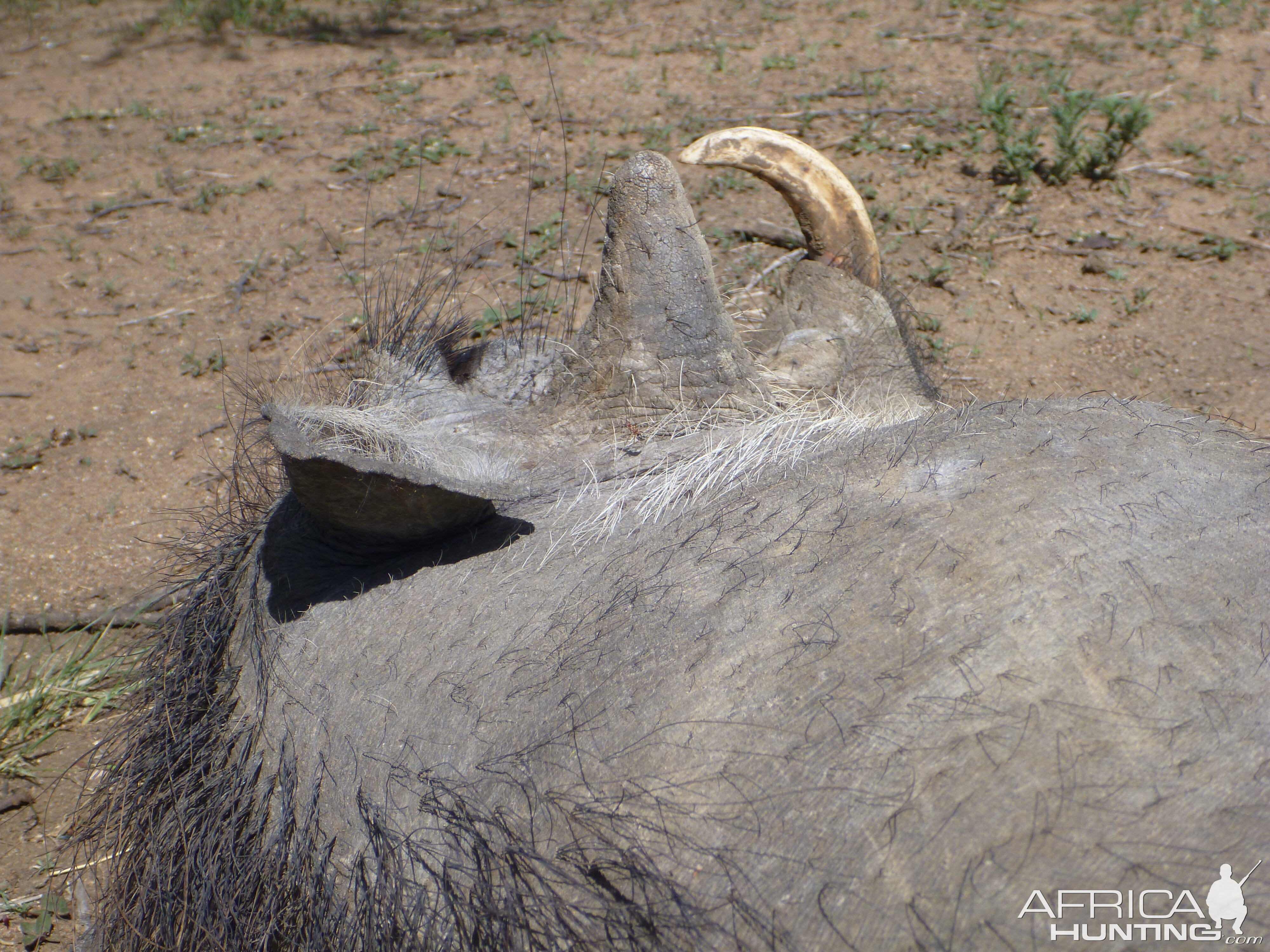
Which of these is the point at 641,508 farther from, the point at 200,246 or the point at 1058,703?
the point at 200,246

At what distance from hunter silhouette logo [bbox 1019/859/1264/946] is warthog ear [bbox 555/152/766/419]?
108cm

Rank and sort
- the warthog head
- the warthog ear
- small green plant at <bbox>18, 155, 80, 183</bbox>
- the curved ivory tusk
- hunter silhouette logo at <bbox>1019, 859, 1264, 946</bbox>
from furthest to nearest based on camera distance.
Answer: small green plant at <bbox>18, 155, 80, 183</bbox>, the curved ivory tusk, the warthog ear, the warthog head, hunter silhouette logo at <bbox>1019, 859, 1264, 946</bbox>

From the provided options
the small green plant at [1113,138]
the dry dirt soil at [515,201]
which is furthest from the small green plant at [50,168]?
the small green plant at [1113,138]

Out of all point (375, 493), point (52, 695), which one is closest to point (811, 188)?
point (375, 493)

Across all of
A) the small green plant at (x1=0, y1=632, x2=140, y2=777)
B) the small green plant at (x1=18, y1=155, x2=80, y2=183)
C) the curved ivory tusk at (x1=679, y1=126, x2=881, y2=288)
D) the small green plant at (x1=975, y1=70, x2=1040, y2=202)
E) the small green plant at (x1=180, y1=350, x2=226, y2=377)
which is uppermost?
the curved ivory tusk at (x1=679, y1=126, x2=881, y2=288)

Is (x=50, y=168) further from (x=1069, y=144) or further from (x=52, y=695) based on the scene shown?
(x=1069, y=144)

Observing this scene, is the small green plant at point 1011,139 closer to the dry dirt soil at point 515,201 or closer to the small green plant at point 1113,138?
Result: the dry dirt soil at point 515,201

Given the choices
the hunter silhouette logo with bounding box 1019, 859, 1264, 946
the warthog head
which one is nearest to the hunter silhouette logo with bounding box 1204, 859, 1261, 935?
the hunter silhouette logo with bounding box 1019, 859, 1264, 946

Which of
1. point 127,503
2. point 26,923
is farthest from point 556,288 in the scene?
point 26,923

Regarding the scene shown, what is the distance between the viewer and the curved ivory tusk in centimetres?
204

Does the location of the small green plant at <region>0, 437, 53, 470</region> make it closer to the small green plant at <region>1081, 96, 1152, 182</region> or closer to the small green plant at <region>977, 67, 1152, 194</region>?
the small green plant at <region>977, 67, 1152, 194</region>

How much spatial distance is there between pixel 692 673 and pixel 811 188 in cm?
129

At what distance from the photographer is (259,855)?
140cm

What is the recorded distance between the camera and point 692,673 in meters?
1.21
